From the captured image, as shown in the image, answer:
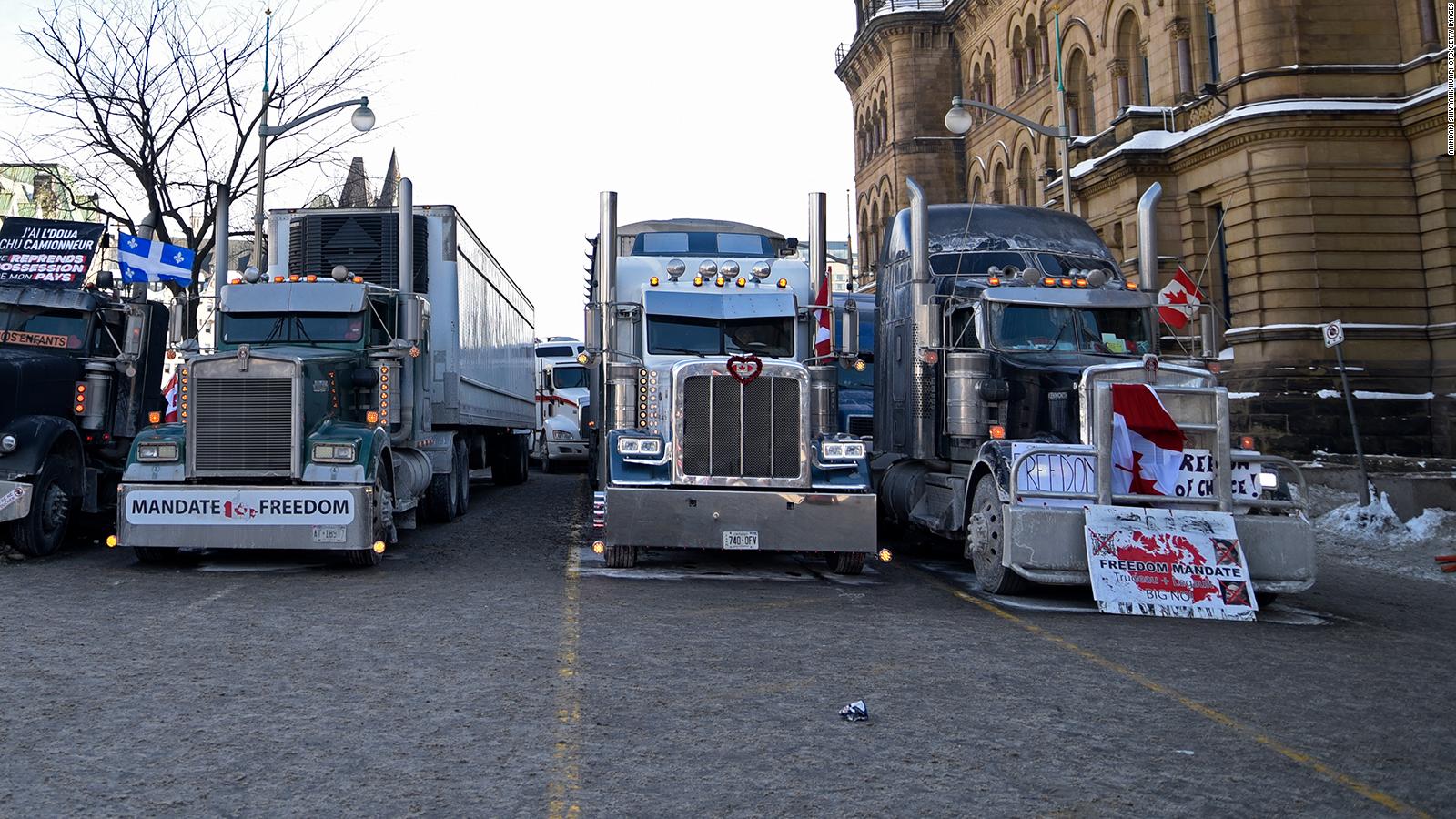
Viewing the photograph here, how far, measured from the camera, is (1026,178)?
41.8m

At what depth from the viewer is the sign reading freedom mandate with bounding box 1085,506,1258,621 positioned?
10.4 m

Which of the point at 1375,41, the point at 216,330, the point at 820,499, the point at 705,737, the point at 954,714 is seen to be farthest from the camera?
the point at 1375,41

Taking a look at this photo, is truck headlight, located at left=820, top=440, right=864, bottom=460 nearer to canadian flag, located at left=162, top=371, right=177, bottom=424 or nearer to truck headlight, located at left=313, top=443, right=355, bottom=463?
truck headlight, located at left=313, top=443, right=355, bottom=463

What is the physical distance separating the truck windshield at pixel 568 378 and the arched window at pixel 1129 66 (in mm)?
16276

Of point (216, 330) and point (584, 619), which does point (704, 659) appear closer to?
point (584, 619)

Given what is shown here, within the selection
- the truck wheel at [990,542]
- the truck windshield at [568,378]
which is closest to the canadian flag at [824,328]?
the truck wheel at [990,542]

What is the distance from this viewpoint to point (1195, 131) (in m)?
29.7

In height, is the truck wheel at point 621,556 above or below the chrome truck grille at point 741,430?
below

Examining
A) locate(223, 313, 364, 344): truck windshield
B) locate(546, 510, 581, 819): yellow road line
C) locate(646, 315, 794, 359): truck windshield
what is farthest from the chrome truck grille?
locate(223, 313, 364, 344): truck windshield

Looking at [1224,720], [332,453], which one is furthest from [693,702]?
[332,453]

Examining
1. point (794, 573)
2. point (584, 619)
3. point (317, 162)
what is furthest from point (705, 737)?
point (317, 162)

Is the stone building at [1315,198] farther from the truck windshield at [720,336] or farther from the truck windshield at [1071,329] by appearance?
the truck windshield at [720,336]

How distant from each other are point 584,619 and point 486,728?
3287 millimetres

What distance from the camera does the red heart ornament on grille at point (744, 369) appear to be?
12.3 meters
